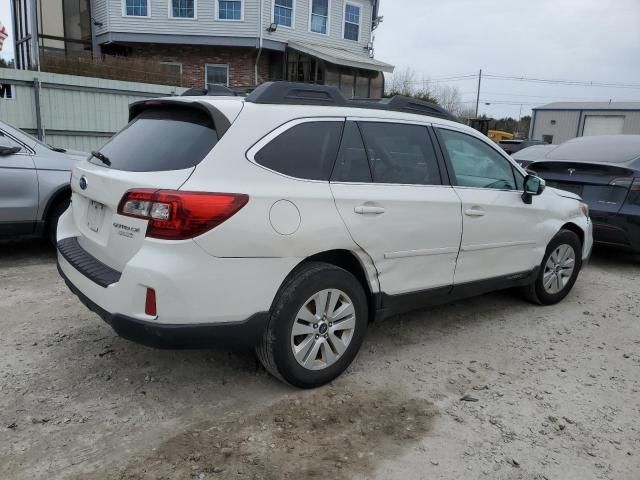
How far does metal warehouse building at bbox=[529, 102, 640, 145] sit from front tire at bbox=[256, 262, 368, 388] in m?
35.9

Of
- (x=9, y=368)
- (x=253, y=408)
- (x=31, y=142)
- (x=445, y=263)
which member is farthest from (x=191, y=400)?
(x=31, y=142)

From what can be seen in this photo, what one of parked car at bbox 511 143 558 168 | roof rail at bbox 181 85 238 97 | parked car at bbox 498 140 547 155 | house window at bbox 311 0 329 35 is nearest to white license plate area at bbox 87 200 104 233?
roof rail at bbox 181 85 238 97

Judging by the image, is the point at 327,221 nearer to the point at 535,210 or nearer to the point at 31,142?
the point at 535,210

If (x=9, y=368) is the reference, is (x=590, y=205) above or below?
above

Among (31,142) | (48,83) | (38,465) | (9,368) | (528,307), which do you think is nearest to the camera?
(38,465)

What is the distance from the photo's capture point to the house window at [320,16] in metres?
21.9

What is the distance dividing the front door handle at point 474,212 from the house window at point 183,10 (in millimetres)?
19257

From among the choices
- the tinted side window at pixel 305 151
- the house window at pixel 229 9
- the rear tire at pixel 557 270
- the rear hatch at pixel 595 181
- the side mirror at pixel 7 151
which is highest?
the house window at pixel 229 9

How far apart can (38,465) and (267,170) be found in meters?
1.84

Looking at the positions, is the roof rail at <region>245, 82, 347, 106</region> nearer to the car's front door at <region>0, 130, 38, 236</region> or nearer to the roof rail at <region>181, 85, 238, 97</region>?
the roof rail at <region>181, 85, 238, 97</region>

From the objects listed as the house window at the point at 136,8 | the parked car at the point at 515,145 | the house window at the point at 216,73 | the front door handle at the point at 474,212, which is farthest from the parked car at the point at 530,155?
the house window at the point at 136,8

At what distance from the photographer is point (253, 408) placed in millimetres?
3133

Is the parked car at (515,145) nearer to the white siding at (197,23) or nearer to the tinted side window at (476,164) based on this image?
the white siding at (197,23)

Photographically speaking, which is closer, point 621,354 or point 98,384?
point 98,384
